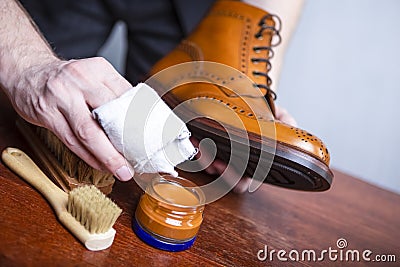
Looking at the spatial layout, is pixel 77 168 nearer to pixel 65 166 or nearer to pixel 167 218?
pixel 65 166

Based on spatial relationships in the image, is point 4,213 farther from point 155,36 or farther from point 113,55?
point 113,55

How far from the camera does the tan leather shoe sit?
587 millimetres

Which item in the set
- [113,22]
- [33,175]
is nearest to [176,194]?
[33,175]

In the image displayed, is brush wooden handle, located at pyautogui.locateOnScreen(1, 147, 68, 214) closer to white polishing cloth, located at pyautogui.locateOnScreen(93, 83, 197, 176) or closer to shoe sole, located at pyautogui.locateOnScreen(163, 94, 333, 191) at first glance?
white polishing cloth, located at pyautogui.locateOnScreen(93, 83, 197, 176)

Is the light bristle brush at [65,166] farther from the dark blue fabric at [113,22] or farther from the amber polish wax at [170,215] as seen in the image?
the dark blue fabric at [113,22]

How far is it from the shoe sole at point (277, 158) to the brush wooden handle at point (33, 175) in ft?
0.60

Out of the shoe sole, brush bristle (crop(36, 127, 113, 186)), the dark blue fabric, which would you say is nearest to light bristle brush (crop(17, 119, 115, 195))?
brush bristle (crop(36, 127, 113, 186))

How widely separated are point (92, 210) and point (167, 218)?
74 millimetres

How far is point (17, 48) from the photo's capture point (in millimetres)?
570

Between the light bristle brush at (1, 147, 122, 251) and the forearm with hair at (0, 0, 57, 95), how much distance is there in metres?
0.11

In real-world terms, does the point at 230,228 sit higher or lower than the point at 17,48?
lower

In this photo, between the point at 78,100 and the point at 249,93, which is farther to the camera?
the point at 249,93

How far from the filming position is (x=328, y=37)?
122 centimetres

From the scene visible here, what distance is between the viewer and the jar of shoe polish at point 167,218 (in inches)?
19.5
